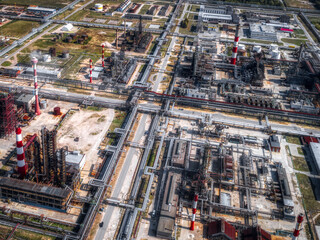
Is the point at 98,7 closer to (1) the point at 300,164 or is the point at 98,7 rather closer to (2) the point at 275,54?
(2) the point at 275,54

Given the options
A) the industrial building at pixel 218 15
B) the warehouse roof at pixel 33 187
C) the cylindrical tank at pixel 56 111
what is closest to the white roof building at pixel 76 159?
the warehouse roof at pixel 33 187

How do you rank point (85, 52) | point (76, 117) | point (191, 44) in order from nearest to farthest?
1. point (76, 117)
2. point (85, 52)
3. point (191, 44)

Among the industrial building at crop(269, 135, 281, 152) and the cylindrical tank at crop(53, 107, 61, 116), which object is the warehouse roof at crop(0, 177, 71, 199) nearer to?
the cylindrical tank at crop(53, 107, 61, 116)

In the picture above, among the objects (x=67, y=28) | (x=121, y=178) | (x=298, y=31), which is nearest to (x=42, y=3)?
(x=67, y=28)

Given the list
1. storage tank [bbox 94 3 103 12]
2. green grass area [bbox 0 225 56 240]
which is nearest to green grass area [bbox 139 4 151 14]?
storage tank [bbox 94 3 103 12]

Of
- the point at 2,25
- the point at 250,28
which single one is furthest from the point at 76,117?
the point at 250,28

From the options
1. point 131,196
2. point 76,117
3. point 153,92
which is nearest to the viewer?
point 131,196

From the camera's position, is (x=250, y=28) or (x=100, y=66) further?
(x=250, y=28)

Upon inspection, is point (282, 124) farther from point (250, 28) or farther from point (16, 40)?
point (16, 40)
